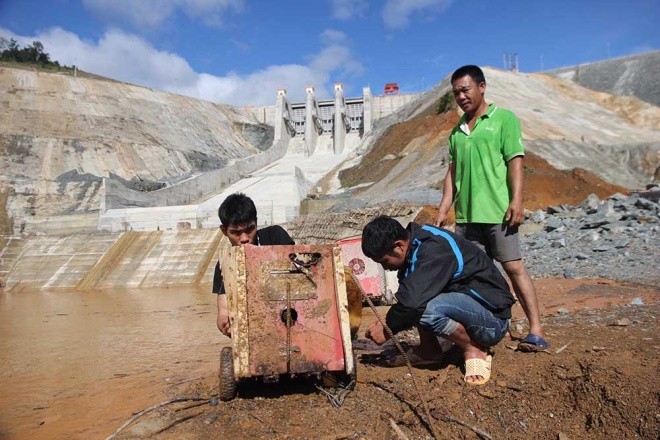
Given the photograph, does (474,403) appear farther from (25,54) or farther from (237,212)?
(25,54)

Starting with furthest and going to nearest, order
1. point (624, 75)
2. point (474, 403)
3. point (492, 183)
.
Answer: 1. point (624, 75)
2. point (492, 183)
3. point (474, 403)

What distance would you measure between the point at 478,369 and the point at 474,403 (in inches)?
8.8

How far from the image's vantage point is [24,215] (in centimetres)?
2359

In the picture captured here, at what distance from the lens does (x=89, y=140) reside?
30578 millimetres

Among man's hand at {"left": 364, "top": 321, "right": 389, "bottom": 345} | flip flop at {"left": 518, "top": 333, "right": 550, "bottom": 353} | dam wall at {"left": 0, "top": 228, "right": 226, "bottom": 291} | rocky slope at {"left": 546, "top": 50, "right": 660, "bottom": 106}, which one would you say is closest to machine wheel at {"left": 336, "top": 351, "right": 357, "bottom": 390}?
man's hand at {"left": 364, "top": 321, "right": 389, "bottom": 345}

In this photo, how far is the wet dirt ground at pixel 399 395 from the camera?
2545 millimetres

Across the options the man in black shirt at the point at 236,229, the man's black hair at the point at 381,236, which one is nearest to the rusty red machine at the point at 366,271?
the man in black shirt at the point at 236,229

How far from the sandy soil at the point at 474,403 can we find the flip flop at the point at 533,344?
0.18 ft

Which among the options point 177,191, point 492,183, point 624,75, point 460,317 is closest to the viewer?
point 460,317

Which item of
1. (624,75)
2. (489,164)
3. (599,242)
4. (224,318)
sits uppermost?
(624,75)

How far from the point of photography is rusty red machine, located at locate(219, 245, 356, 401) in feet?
9.46

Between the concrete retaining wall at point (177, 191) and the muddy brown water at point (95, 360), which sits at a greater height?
the concrete retaining wall at point (177, 191)

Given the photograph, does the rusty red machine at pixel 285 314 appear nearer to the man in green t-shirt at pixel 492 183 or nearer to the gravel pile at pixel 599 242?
the man in green t-shirt at pixel 492 183

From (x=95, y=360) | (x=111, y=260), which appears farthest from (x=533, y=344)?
(x=111, y=260)
